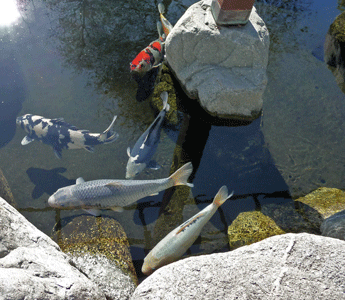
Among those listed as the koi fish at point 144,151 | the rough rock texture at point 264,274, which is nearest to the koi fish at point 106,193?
the koi fish at point 144,151

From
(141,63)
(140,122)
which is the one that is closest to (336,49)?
(141,63)

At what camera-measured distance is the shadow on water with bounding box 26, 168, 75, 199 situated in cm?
492

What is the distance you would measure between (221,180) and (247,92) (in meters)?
1.72

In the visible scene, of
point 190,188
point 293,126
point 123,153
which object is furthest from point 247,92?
point 123,153

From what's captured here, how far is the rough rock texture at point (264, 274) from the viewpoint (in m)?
2.28

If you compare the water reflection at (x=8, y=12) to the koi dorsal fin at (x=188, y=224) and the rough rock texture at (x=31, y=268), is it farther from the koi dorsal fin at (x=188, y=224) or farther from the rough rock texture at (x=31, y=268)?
the koi dorsal fin at (x=188, y=224)

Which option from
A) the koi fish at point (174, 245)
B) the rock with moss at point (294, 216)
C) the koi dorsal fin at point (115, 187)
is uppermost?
the koi dorsal fin at point (115, 187)

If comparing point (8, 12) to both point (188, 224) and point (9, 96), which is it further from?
point (188, 224)

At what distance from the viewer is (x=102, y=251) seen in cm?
386

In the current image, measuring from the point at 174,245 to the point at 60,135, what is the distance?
2929 mm

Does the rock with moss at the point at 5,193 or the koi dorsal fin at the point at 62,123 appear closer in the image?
the rock with moss at the point at 5,193

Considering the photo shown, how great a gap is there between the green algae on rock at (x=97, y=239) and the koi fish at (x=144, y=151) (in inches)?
36.9

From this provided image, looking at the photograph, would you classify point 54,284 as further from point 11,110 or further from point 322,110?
point 322,110

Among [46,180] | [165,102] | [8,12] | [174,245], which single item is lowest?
[174,245]
